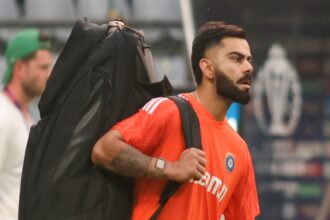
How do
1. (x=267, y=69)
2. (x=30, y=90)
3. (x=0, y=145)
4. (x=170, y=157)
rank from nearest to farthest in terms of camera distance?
(x=170, y=157), (x=0, y=145), (x=30, y=90), (x=267, y=69)

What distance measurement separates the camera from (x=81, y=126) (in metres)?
5.09

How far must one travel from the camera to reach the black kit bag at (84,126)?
5090 mm

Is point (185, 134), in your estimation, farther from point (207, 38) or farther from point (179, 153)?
point (207, 38)

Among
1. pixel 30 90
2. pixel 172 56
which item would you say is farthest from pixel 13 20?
pixel 30 90

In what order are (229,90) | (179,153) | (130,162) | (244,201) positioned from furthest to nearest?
(244,201)
(229,90)
(179,153)
(130,162)

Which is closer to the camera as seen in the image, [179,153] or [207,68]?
[179,153]

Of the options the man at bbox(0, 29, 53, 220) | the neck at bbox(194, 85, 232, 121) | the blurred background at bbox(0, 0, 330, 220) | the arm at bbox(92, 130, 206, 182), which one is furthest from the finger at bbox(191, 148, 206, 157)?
the blurred background at bbox(0, 0, 330, 220)

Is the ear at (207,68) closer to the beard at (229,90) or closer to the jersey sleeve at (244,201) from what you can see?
the beard at (229,90)

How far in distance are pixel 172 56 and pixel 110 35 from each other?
613 cm

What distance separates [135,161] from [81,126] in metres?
0.25

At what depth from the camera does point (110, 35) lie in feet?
17.0

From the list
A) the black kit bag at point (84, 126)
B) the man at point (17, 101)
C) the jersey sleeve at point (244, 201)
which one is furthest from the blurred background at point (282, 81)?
the black kit bag at point (84, 126)

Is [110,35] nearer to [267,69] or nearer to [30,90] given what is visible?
[30,90]

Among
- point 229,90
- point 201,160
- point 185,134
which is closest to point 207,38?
point 229,90
